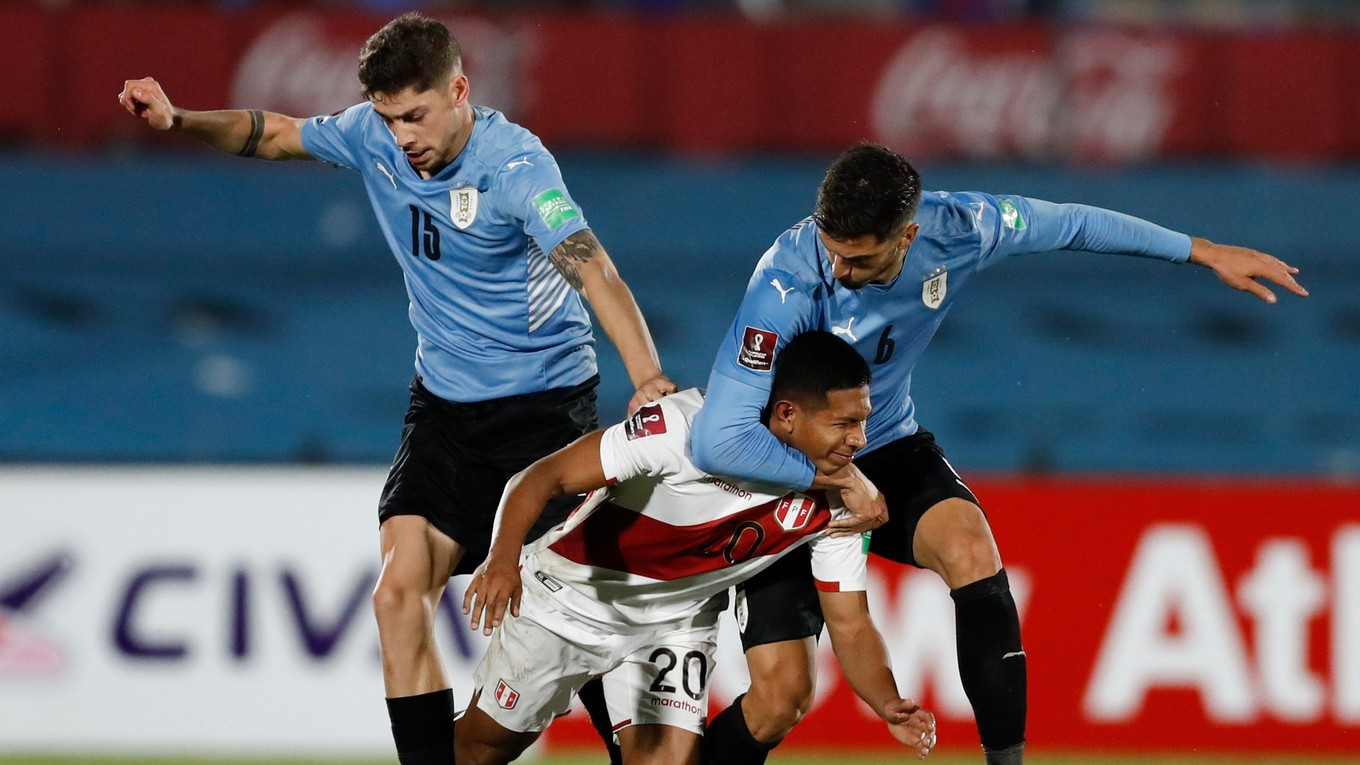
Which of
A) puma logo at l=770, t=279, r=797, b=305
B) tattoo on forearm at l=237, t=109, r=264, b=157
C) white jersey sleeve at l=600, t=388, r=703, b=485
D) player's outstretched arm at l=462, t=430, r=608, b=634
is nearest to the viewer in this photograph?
player's outstretched arm at l=462, t=430, r=608, b=634

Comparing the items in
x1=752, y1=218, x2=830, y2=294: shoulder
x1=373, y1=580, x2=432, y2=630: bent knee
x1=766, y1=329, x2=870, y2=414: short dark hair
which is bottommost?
x1=373, y1=580, x2=432, y2=630: bent knee

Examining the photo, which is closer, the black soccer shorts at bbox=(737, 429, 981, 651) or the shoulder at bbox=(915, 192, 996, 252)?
the shoulder at bbox=(915, 192, 996, 252)

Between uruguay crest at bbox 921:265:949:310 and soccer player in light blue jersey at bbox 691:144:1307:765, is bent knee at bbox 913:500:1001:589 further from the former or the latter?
uruguay crest at bbox 921:265:949:310

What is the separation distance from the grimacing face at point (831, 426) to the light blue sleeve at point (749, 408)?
0.05m

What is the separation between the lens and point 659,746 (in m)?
5.23

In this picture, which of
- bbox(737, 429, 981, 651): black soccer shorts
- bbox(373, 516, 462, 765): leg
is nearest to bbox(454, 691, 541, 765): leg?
bbox(373, 516, 462, 765): leg

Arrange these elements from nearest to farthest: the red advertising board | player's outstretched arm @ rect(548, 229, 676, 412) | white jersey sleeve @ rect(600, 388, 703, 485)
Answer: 1. player's outstretched arm @ rect(548, 229, 676, 412)
2. white jersey sleeve @ rect(600, 388, 703, 485)
3. the red advertising board

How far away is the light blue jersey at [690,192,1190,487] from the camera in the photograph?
4.54 meters

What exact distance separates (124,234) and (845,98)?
4218mm

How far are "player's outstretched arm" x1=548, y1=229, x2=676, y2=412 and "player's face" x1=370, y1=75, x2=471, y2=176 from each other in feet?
1.53

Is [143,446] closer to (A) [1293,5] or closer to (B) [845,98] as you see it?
(B) [845,98]

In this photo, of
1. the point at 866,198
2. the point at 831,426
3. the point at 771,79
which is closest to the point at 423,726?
the point at 831,426

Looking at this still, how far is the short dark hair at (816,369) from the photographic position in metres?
4.47

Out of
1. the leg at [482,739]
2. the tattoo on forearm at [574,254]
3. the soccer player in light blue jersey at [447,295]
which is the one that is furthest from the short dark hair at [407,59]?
the leg at [482,739]
